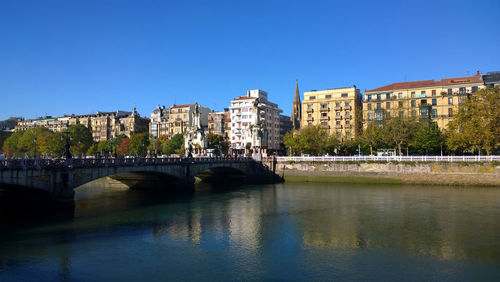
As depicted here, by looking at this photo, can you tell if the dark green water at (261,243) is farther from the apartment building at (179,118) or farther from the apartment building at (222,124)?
the apartment building at (179,118)

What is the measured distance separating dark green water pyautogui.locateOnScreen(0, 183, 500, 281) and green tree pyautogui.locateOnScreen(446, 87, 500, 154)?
2432 centimetres

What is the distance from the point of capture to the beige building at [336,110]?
10144 cm

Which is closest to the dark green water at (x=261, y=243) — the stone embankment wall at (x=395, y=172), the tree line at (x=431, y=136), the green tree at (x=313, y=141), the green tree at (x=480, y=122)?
the stone embankment wall at (x=395, y=172)

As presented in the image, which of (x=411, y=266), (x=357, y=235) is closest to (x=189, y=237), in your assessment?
(x=357, y=235)

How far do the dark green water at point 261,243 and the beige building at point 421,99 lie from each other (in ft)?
169

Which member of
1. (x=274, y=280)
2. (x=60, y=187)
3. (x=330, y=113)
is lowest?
(x=274, y=280)

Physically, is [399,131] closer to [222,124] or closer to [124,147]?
[222,124]

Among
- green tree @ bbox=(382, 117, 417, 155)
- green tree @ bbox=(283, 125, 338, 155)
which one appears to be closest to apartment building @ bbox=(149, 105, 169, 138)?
green tree @ bbox=(283, 125, 338, 155)

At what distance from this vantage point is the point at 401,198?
4644 centimetres

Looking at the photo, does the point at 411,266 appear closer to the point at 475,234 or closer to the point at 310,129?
the point at 475,234

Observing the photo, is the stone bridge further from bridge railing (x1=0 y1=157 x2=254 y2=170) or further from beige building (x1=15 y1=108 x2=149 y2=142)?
beige building (x1=15 y1=108 x2=149 y2=142)

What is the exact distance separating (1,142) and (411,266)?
517 ft

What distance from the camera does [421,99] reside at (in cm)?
9150

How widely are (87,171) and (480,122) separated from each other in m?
59.6
